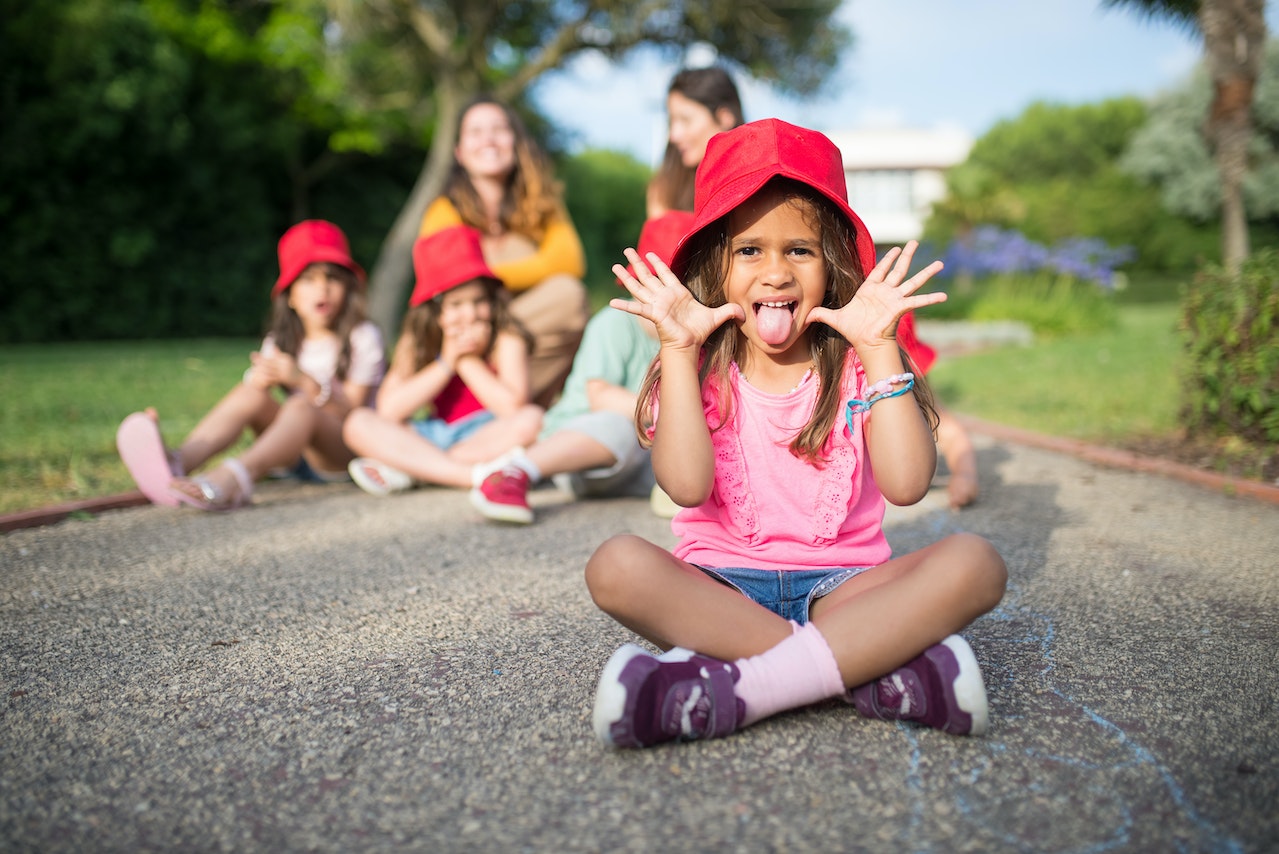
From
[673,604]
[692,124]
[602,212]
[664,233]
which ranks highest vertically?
[602,212]

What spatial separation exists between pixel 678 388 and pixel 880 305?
0.42m

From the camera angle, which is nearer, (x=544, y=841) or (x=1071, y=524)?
(x=544, y=841)

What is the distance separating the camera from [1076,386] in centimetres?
702

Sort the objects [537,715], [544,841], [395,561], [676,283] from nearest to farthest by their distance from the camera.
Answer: [544,841]
[537,715]
[676,283]
[395,561]

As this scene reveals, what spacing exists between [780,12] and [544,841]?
15.2 m

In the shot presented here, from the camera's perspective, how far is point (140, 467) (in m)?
3.51

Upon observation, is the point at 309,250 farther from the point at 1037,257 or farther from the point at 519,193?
the point at 1037,257

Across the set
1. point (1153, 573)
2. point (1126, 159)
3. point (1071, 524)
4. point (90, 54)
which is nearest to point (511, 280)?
point (1071, 524)

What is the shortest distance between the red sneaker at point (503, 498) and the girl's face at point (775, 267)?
5.04ft

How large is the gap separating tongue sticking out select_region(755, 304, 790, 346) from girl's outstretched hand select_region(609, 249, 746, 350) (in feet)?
0.19

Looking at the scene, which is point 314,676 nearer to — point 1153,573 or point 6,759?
point 6,759

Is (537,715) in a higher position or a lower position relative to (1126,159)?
lower

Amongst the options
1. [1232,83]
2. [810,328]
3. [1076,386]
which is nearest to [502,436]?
[810,328]

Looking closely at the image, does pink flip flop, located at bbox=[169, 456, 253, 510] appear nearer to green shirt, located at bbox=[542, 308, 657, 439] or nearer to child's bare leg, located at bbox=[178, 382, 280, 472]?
child's bare leg, located at bbox=[178, 382, 280, 472]
